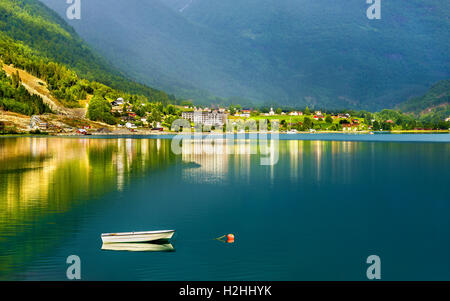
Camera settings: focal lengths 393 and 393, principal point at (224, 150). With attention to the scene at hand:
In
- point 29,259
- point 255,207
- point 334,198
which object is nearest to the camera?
point 29,259

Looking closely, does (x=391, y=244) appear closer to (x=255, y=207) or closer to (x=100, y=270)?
(x=255, y=207)

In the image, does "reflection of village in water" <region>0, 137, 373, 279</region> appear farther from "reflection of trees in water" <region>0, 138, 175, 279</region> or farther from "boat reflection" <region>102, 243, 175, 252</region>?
"boat reflection" <region>102, 243, 175, 252</region>

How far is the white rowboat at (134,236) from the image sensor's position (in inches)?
808

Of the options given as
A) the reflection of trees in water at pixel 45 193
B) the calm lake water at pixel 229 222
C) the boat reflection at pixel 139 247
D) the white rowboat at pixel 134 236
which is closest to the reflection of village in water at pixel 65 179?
the reflection of trees in water at pixel 45 193

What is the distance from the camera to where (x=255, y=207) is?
102 feet

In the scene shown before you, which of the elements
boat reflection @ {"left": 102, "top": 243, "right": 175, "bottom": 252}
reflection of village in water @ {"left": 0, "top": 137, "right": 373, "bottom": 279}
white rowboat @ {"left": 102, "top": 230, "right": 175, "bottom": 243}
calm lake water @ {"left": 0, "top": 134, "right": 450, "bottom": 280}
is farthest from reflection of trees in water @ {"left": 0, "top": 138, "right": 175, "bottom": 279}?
boat reflection @ {"left": 102, "top": 243, "right": 175, "bottom": 252}

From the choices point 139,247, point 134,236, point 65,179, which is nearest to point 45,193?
point 65,179

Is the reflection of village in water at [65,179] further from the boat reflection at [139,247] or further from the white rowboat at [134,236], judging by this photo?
the boat reflection at [139,247]

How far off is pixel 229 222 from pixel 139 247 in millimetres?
7437

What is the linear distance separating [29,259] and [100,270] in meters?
3.88

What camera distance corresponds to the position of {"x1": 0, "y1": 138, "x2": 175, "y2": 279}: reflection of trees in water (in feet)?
69.3

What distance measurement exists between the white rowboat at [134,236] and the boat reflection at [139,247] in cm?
22

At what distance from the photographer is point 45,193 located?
112 ft
